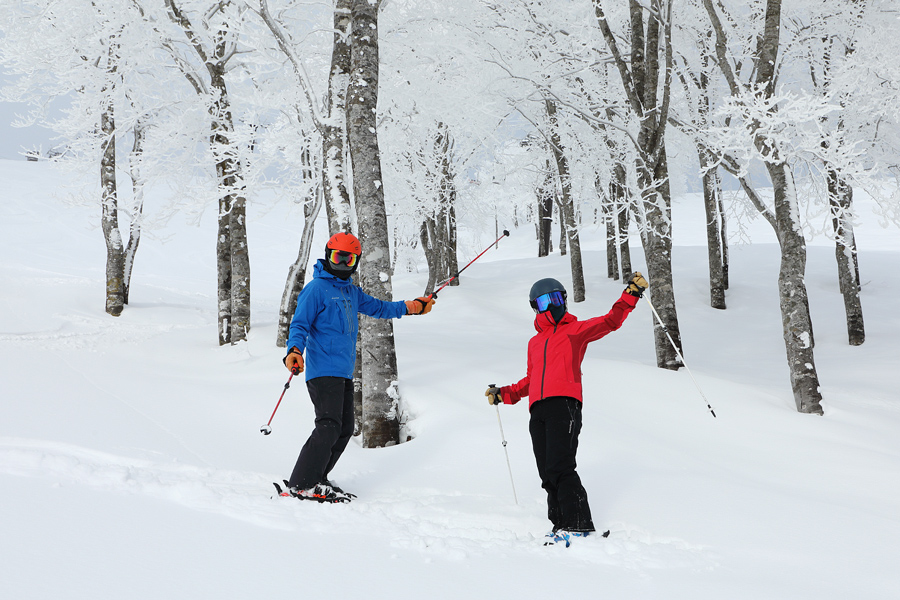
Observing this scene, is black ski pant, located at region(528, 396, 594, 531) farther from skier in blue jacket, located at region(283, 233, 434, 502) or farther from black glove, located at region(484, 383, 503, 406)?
skier in blue jacket, located at region(283, 233, 434, 502)

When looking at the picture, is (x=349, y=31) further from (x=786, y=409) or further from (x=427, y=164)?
(x=427, y=164)

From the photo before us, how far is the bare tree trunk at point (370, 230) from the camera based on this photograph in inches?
216

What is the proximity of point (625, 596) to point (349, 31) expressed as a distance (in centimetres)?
546

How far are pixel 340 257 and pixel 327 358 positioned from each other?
737mm

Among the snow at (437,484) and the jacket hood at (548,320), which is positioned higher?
the jacket hood at (548,320)

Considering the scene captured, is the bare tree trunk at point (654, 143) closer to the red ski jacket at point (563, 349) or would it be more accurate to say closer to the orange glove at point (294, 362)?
the red ski jacket at point (563, 349)

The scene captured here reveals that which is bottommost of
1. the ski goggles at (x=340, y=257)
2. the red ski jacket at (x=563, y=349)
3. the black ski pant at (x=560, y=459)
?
the black ski pant at (x=560, y=459)

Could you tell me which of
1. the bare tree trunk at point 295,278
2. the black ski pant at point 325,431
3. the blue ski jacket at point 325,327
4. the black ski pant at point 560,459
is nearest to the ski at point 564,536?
the black ski pant at point 560,459

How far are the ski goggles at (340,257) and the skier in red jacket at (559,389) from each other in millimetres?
1376

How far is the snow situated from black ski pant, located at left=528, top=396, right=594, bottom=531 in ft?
0.67

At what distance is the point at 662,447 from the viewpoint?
4801 mm

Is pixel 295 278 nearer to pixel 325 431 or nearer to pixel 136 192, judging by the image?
pixel 136 192

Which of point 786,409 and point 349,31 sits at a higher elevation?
point 349,31

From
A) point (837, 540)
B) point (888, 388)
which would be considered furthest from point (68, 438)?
point (888, 388)
